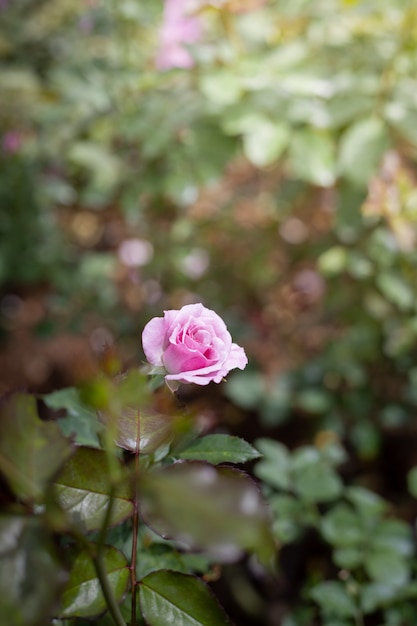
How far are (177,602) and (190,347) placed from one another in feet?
0.72

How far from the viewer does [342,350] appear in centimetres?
144

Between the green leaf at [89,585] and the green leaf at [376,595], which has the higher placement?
the green leaf at [89,585]

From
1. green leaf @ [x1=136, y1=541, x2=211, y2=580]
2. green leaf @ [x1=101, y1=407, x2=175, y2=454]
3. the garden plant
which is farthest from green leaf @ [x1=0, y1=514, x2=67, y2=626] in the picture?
green leaf @ [x1=136, y1=541, x2=211, y2=580]

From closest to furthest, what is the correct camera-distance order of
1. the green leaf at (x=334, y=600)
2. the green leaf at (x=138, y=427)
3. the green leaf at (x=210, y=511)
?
the green leaf at (x=210, y=511), the green leaf at (x=138, y=427), the green leaf at (x=334, y=600)

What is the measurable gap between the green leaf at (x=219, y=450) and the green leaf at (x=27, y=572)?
0.67 ft

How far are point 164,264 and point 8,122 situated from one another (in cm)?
56

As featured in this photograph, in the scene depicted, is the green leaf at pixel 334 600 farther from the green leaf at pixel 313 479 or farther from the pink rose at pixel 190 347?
the pink rose at pixel 190 347

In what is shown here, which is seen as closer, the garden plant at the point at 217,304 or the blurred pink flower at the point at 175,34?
the garden plant at the point at 217,304

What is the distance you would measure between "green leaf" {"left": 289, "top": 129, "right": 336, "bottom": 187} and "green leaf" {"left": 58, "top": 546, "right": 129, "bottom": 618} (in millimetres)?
862

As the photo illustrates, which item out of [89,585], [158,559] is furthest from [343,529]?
[89,585]

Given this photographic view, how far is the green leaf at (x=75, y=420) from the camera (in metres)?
0.71

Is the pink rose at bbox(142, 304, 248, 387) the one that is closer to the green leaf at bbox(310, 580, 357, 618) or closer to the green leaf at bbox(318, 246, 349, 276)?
the green leaf at bbox(310, 580, 357, 618)

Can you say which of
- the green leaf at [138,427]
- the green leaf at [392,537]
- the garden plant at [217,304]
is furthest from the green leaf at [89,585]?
the green leaf at [392,537]

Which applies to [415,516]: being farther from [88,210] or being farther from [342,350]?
[88,210]
